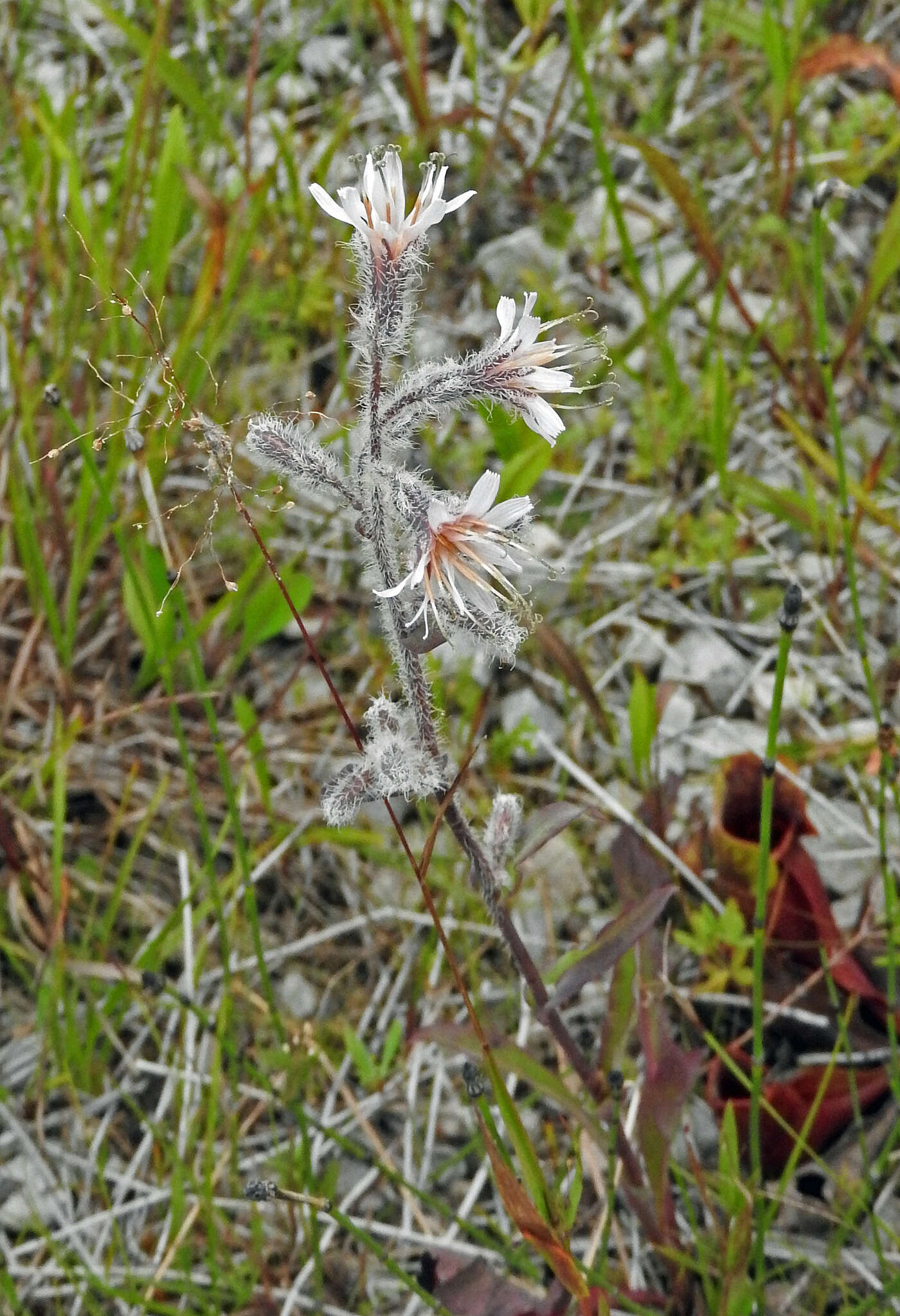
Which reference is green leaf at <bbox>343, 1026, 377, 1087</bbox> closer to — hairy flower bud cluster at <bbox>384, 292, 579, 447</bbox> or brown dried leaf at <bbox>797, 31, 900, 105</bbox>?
hairy flower bud cluster at <bbox>384, 292, 579, 447</bbox>

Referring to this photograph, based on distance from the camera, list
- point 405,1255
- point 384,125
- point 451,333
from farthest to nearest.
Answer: point 384,125 → point 451,333 → point 405,1255

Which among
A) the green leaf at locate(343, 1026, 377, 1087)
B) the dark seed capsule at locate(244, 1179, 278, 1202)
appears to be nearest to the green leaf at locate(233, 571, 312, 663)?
the green leaf at locate(343, 1026, 377, 1087)

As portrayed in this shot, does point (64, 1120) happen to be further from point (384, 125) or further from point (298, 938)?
point (384, 125)

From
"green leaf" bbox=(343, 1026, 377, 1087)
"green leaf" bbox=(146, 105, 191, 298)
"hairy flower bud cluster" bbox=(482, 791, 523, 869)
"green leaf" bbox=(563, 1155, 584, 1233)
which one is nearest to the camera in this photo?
"green leaf" bbox=(563, 1155, 584, 1233)

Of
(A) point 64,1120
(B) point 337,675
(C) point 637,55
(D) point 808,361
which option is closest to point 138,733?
(B) point 337,675

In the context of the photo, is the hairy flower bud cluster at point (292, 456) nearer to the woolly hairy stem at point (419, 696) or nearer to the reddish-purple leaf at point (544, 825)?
the woolly hairy stem at point (419, 696)

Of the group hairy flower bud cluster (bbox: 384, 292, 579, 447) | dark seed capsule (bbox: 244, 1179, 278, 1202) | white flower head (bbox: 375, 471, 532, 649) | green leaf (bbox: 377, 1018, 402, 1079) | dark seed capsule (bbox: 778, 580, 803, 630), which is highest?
hairy flower bud cluster (bbox: 384, 292, 579, 447)

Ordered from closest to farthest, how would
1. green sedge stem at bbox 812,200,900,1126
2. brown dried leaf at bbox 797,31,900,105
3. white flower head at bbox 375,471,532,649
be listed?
white flower head at bbox 375,471,532,649, green sedge stem at bbox 812,200,900,1126, brown dried leaf at bbox 797,31,900,105
